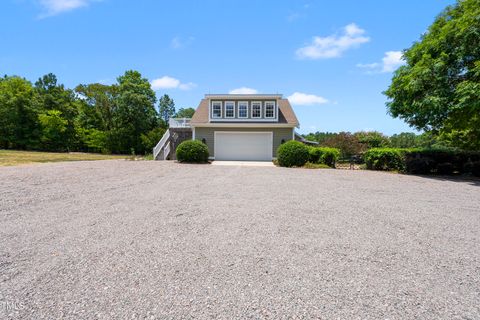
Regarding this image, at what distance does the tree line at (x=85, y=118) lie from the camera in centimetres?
3025

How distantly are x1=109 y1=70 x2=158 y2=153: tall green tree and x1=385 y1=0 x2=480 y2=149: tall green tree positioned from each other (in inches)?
1035

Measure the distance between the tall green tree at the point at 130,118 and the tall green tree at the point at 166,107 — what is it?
84.5 feet

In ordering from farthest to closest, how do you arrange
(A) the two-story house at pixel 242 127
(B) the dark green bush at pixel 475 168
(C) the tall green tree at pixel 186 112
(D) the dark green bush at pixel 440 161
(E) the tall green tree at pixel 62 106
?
1. (C) the tall green tree at pixel 186 112
2. (E) the tall green tree at pixel 62 106
3. (A) the two-story house at pixel 242 127
4. (D) the dark green bush at pixel 440 161
5. (B) the dark green bush at pixel 475 168

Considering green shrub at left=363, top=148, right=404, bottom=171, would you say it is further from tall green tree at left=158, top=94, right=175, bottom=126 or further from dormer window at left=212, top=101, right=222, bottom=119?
tall green tree at left=158, top=94, right=175, bottom=126

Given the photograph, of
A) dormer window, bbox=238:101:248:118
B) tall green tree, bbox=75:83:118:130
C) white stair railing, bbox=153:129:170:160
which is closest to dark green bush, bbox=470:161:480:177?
dormer window, bbox=238:101:248:118

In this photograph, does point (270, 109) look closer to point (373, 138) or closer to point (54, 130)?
point (373, 138)

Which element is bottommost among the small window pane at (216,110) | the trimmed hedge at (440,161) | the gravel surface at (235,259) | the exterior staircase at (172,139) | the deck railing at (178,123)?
the gravel surface at (235,259)

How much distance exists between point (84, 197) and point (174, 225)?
3.29 meters

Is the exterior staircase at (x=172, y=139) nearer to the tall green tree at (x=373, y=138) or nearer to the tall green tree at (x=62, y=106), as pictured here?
the tall green tree at (x=373, y=138)

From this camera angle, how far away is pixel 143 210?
516 centimetres

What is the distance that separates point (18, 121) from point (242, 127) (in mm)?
30072

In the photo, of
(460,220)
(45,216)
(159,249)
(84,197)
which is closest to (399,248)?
(460,220)

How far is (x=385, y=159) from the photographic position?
13.7m

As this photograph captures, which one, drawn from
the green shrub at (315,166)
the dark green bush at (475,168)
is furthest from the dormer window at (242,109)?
the dark green bush at (475,168)
